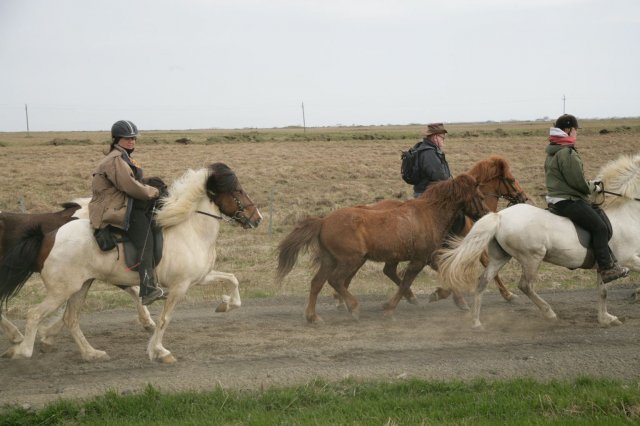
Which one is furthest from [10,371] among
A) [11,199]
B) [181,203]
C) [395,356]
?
[11,199]

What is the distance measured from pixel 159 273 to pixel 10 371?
6.30ft

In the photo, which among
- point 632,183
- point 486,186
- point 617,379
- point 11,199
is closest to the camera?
point 617,379

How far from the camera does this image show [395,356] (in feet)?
25.1

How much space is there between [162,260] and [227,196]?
3.72 ft

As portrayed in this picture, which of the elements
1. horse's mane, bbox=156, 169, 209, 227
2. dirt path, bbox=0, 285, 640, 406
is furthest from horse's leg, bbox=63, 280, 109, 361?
horse's mane, bbox=156, 169, 209, 227

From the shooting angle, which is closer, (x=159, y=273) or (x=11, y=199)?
(x=159, y=273)

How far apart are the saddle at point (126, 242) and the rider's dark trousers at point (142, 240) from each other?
0.22 feet

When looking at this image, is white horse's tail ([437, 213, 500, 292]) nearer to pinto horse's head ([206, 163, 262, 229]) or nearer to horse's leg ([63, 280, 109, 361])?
pinto horse's head ([206, 163, 262, 229])

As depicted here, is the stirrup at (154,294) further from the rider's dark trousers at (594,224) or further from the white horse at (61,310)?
the rider's dark trousers at (594,224)

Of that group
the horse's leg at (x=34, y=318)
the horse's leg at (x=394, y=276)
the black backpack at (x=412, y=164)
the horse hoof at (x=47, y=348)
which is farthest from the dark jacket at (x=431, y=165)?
the horse hoof at (x=47, y=348)

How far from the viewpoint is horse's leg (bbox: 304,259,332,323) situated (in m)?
9.49

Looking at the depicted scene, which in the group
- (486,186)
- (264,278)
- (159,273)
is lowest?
(264,278)

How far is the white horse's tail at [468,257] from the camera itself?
8.85 meters

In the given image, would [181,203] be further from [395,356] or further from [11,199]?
[11,199]
